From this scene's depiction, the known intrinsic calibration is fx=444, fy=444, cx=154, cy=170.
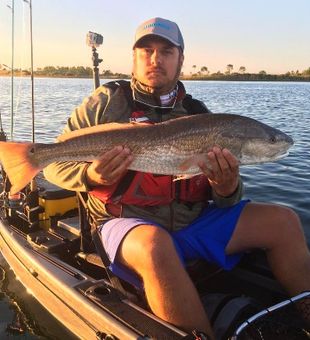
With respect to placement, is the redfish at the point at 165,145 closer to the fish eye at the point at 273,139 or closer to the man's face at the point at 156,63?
the fish eye at the point at 273,139

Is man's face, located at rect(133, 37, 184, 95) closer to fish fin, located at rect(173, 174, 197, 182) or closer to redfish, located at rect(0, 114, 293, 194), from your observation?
redfish, located at rect(0, 114, 293, 194)

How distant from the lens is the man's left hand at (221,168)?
123 inches

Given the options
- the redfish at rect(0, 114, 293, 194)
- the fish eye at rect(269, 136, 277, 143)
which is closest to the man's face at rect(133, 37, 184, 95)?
the redfish at rect(0, 114, 293, 194)

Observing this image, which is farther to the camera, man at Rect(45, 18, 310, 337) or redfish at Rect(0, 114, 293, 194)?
redfish at Rect(0, 114, 293, 194)

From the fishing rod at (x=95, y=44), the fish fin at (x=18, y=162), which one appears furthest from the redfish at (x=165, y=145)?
the fishing rod at (x=95, y=44)

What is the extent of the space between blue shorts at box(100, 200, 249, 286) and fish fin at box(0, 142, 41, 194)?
702 millimetres

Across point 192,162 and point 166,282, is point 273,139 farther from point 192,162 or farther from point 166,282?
point 166,282

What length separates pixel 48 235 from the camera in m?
4.67

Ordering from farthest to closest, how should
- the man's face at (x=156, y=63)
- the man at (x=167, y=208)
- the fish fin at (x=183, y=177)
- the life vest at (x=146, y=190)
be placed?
the man's face at (x=156, y=63)
the life vest at (x=146, y=190)
the fish fin at (x=183, y=177)
the man at (x=167, y=208)

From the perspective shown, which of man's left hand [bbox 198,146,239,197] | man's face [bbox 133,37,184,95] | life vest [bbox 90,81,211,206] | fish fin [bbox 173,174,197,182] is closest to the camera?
man's left hand [bbox 198,146,239,197]

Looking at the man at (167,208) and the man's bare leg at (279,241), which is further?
the man's bare leg at (279,241)

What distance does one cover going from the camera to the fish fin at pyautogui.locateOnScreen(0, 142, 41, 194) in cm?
331

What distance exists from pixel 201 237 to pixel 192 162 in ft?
1.98

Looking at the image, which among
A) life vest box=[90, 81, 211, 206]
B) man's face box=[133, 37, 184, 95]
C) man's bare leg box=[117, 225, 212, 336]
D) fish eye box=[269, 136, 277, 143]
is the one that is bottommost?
man's bare leg box=[117, 225, 212, 336]
